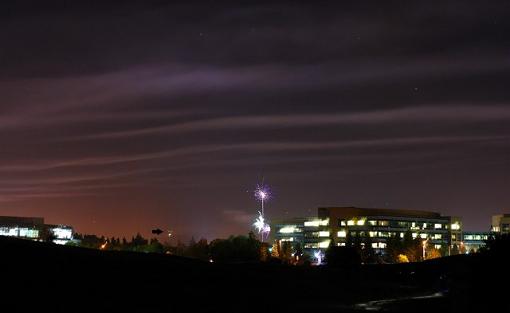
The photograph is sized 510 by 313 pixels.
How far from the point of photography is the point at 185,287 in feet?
178

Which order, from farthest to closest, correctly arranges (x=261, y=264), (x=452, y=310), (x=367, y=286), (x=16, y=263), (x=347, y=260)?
1. (x=347, y=260)
2. (x=261, y=264)
3. (x=367, y=286)
4. (x=16, y=263)
5. (x=452, y=310)

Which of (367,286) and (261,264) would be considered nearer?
(367,286)

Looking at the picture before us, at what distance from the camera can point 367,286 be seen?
75250mm

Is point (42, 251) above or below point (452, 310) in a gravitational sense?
above

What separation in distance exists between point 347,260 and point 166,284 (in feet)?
213

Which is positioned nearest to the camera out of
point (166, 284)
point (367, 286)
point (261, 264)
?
point (166, 284)

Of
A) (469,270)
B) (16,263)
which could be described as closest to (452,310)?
(469,270)

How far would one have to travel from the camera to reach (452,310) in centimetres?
4372

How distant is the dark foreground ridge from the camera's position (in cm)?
4184

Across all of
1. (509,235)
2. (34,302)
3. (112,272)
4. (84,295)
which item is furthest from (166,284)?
(509,235)

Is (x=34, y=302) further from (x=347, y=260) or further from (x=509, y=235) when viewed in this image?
(x=347, y=260)

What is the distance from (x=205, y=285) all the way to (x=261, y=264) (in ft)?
77.0

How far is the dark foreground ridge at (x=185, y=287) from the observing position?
137 feet

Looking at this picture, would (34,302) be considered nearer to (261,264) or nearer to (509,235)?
Result: (509,235)
